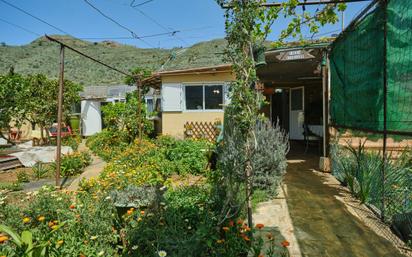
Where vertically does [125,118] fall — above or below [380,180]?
above

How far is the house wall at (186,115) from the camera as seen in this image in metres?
11.2

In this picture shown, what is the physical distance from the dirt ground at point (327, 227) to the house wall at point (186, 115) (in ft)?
22.7

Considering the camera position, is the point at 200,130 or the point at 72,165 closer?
the point at 72,165

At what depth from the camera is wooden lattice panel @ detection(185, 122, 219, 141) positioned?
11.0 meters

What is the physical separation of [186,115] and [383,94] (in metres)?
8.86

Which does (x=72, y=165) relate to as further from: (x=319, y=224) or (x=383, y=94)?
(x=383, y=94)

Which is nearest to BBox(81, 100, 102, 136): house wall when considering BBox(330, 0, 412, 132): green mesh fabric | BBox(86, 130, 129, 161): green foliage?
BBox(86, 130, 129, 161): green foliage

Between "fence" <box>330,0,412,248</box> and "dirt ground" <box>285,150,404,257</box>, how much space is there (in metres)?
0.32

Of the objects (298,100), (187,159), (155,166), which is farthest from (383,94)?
(298,100)

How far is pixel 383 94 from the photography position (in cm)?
302

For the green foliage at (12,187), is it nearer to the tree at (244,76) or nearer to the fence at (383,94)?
the tree at (244,76)

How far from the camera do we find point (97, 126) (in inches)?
656

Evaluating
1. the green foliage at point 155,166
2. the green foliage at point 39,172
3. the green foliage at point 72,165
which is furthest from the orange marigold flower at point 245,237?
the green foliage at point 39,172

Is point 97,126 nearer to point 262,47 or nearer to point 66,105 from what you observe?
point 66,105
